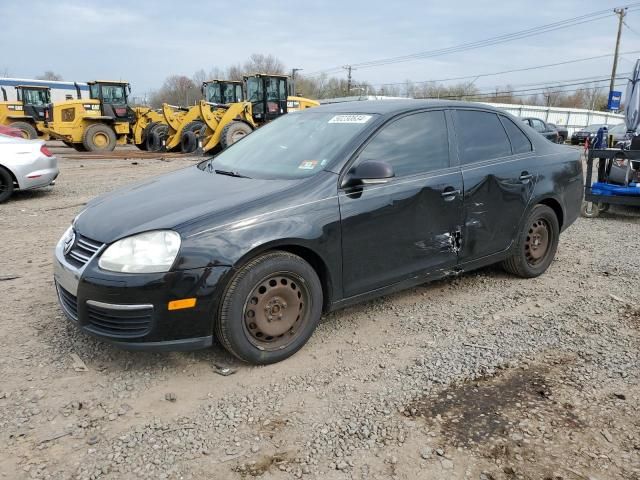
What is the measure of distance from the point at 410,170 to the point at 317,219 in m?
0.94

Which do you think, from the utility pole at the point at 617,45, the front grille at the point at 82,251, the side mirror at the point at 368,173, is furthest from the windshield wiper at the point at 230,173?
the utility pole at the point at 617,45

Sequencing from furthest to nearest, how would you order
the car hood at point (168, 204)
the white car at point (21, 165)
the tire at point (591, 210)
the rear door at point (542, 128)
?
1. the rear door at point (542, 128)
2. the white car at point (21, 165)
3. the tire at point (591, 210)
4. the car hood at point (168, 204)

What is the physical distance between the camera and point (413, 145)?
377 centimetres

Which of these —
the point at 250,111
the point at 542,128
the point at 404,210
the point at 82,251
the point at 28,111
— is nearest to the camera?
the point at 82,251

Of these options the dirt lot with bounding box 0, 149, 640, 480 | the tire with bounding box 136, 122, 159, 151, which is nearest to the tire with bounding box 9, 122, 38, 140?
the tire with bounding box 136, 122, 159, 151

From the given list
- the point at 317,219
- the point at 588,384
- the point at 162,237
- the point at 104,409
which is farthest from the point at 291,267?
the point at 588,384

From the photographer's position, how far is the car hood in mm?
2916

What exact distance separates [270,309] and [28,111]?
2398 centimetres

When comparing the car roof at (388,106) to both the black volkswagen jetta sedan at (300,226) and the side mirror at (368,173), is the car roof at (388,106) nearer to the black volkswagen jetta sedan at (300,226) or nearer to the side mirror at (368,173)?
the black volkswagen jetta sedan at (300,226)

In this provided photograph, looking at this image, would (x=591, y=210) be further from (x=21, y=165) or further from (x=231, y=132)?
(x=231, y=132)

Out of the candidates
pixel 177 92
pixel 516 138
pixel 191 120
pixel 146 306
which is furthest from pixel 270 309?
pixel 177 92

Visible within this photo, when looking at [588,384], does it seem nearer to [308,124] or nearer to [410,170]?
[410,170]

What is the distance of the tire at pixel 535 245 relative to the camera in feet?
14.9

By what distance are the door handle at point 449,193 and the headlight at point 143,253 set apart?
202cm
